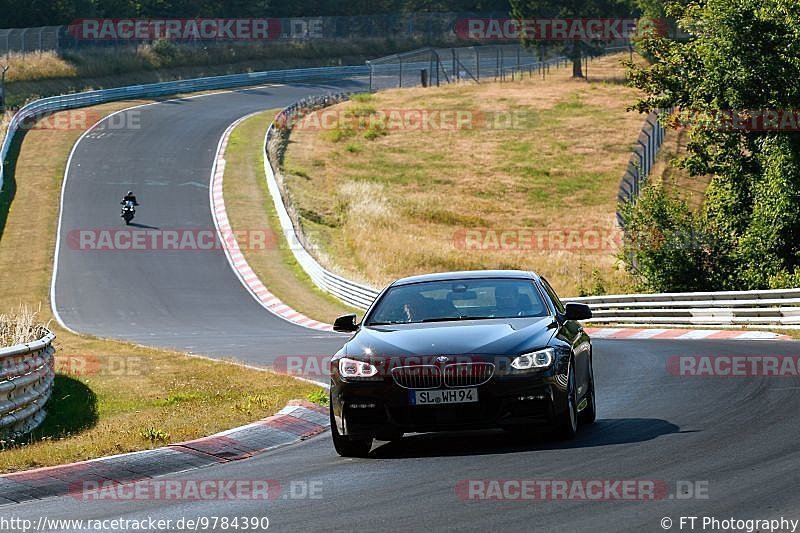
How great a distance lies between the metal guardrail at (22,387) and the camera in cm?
1294

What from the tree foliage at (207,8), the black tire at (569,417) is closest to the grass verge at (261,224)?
the black tire at (569,417)

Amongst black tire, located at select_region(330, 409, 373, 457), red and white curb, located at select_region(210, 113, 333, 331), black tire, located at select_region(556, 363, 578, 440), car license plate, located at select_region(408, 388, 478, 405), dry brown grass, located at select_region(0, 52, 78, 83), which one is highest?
car license plate, located at select_region(408, 388, 478, 405)

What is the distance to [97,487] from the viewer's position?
9742 mm

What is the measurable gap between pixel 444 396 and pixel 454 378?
0.51 feet

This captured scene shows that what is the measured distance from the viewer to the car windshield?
36.3 feet

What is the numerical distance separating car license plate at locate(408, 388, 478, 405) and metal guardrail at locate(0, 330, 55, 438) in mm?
4955

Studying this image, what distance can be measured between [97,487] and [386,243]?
1375 inches

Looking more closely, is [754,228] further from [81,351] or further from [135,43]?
[135,43]

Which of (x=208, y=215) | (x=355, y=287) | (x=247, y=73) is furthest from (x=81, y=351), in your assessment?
(x=247, y=73)

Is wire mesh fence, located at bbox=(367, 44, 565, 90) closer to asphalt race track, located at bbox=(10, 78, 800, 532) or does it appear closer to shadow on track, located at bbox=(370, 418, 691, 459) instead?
asphalt race track, located at bbox=(10, 78, 800, 532)

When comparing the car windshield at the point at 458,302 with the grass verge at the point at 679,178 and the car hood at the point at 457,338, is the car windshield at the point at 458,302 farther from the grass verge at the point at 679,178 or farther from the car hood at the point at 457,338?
the grass verge at the point at 679,178

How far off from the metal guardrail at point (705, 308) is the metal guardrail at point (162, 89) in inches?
1132

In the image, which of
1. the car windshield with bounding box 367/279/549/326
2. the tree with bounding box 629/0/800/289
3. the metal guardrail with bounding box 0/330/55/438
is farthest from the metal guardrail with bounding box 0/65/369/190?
the car windshield with bounding box 367/279/549/326

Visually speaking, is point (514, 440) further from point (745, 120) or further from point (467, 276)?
point (745, 120)
